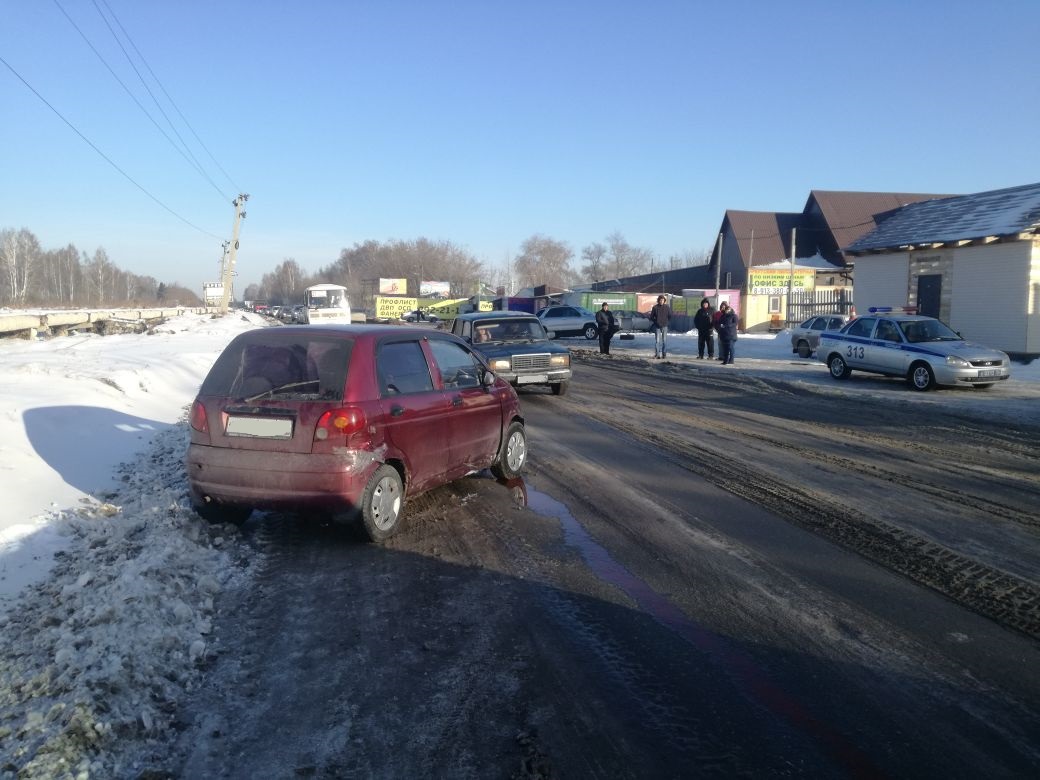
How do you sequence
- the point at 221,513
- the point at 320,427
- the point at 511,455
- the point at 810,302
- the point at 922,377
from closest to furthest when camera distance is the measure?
1. the point at 320,427
2. the point at 221,513
3. the point at 511,455
4. the point at 922,377
5. the point at 810,302

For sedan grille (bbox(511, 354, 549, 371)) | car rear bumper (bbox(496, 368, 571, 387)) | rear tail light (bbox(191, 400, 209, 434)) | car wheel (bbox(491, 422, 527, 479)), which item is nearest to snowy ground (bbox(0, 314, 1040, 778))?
rear tail light (bbox(191, 400, 209, 434))

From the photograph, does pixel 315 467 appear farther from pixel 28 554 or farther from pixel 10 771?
pixel 10 771

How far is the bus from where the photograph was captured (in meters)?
40.5

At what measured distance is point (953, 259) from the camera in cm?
2472

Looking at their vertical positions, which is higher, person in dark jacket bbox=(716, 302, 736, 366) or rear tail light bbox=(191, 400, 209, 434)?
person in dark jacket bbox=(716, 302, 736, 366)

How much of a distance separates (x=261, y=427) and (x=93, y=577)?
4.84 feet

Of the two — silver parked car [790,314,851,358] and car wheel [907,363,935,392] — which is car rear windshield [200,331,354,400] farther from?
silver parked car [790,314,851,358]

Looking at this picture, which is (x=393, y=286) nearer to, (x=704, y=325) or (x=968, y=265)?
(x=704, y=325)

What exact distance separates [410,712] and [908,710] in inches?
89.7

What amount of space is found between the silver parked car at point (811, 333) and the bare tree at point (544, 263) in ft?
331

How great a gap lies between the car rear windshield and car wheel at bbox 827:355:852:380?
15.5 m

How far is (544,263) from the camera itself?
128 m

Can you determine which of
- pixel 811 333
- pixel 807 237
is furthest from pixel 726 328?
pixel 807 237

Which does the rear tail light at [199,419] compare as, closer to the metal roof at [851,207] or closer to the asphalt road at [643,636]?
the asphalt road at [643,636]
